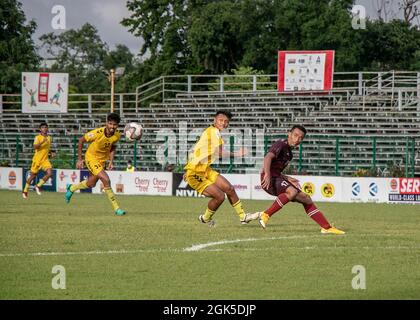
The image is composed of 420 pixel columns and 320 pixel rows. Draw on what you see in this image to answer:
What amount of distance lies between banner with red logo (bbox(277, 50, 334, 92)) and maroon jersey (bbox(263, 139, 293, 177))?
26254 mm

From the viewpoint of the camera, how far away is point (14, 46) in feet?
205

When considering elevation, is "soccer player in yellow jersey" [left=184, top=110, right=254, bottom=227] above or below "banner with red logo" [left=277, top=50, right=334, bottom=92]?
below

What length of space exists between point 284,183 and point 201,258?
4.36 m

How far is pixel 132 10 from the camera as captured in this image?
61.2 metres

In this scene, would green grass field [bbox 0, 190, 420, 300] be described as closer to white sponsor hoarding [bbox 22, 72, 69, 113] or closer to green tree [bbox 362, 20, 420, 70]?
white sponsor hoarding [bbox 22, 72, 69, 113]

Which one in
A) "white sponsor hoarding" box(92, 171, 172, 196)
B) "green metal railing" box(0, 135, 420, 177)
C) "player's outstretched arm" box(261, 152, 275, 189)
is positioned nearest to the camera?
"player's outstretched arm" box(261, 152, 275, 189)

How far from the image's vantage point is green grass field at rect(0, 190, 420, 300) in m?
10.0

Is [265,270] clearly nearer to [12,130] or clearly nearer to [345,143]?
[345,143]

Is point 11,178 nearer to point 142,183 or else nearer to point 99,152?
point 142,183

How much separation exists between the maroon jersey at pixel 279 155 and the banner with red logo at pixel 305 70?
26.3 m

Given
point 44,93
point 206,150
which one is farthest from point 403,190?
point 44,93

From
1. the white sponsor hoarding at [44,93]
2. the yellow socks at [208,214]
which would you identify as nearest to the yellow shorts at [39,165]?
the white sponsor hoarding at [44,93]

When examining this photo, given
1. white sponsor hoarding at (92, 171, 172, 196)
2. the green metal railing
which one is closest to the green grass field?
the green metal railing

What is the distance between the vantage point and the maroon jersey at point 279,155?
1653cm
